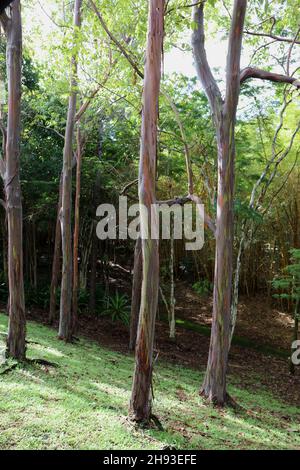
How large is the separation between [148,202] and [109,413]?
2.13 m

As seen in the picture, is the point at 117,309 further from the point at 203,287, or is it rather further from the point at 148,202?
the point at 148,202

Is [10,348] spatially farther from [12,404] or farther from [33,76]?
[33,76]

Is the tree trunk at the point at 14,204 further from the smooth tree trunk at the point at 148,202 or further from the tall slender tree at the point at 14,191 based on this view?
the smooth tree trunk at the point at 148,202

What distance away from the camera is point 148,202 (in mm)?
4098

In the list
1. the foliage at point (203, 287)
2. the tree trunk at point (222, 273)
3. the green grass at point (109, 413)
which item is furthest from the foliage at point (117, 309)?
the tree trunk at point (222, 273)

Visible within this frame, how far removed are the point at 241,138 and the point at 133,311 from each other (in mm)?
4183

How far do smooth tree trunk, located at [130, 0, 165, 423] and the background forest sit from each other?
1.17 feet

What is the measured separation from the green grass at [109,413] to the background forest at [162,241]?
0.09 ft

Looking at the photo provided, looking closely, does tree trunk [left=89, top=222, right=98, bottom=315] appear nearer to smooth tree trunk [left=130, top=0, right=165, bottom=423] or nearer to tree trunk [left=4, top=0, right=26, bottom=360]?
tree trunk [left=4, top=0, right=26, bottom=360]
